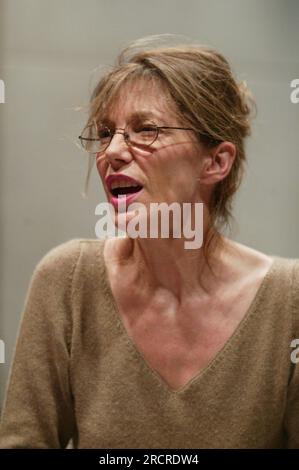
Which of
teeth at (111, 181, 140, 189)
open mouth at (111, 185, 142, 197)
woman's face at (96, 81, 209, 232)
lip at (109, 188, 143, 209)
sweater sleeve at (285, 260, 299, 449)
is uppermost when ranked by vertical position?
woman's face at (96, 81, 209, 232)

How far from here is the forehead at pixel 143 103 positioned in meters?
1.00

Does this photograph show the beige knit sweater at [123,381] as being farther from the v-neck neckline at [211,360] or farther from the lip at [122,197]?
the lip at [122,197]

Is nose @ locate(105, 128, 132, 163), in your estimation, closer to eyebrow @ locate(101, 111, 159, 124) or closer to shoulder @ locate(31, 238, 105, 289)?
eyebrow @ locate(101, 111, 159, 124)

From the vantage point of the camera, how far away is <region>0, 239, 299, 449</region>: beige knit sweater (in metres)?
1.04

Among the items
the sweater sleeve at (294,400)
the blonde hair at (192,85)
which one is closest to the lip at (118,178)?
the blonde hair at (192,85)

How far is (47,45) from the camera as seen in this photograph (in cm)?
114

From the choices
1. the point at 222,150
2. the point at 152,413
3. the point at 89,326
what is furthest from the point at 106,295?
the point at 222,150

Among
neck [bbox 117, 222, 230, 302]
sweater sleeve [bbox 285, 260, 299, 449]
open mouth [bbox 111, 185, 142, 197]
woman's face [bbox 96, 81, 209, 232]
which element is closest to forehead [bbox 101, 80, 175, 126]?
woman's face [bbox 96, 81, 209, 232]

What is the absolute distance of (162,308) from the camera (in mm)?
1110

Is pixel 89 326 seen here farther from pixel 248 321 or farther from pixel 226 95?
pixel 226 95

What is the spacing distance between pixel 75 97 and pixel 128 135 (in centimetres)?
21

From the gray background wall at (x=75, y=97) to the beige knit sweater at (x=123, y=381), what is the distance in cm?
9

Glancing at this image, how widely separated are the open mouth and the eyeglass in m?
0.07
